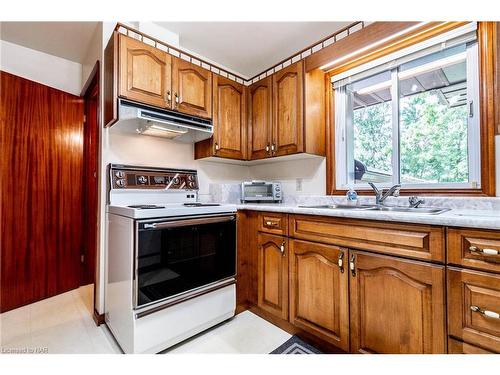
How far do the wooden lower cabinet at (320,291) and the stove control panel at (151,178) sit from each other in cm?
111

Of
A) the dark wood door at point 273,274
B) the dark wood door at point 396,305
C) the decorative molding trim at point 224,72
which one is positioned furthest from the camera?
the decorative molding trim at point 224,72

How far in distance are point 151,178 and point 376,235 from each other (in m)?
1.64

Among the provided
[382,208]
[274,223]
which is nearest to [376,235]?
[382,208]

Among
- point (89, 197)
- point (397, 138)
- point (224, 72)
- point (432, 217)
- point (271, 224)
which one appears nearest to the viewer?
point (432, 217)

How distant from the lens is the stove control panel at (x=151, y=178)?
1766mm

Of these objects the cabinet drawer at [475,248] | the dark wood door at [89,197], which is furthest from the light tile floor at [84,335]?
the cabinet drawer at [475,248]

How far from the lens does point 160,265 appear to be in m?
1.41

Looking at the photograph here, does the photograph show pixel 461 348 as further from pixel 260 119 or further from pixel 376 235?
pixel 260 119

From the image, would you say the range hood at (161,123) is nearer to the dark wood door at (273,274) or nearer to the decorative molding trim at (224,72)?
the decorative molding trim at (224,72)

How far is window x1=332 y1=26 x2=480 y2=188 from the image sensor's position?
4.91 feet

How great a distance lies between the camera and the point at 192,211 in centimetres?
154

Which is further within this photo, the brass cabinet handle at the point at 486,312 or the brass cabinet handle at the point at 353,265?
the brass cabinet handle at the point at 353,265
